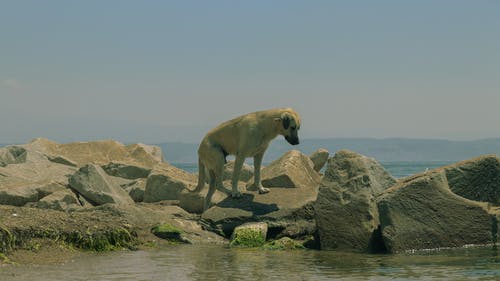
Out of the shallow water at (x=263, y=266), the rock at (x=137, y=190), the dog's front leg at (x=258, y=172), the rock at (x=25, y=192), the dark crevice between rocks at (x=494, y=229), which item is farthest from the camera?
the rock at (x=137, y=190)

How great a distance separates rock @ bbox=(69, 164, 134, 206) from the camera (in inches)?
693

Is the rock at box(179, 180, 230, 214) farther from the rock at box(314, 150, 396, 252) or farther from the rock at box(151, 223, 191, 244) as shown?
A: the rock at box(314, 150, 396, 252)

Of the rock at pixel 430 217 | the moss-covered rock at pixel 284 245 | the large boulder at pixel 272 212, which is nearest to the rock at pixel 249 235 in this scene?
the moss-covered rock at pixel 284 245

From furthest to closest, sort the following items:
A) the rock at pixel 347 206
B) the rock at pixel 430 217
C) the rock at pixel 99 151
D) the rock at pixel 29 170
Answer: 1. the rock at pixel 99 151
2. the rock at pixel 29 170
3. the rock at pixel 347 206
4. the rock at pixel 430 217

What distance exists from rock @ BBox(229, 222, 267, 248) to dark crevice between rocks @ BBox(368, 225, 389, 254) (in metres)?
2.22

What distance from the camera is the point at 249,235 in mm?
15156

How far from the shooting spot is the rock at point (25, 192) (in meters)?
17.3

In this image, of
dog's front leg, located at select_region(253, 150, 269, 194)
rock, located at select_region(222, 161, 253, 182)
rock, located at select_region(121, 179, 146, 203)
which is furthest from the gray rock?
dog's front leg, located at select_region(253, 150, 269, 194)

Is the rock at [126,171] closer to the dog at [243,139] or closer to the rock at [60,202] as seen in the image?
the rock at [60,202]

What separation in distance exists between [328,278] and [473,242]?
4681mm

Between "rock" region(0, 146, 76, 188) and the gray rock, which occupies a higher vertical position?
"rock" region(0, 146, 76, 188)

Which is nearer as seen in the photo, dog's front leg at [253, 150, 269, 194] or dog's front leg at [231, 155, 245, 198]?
dog's front leg at [231, 155, 245, 198]

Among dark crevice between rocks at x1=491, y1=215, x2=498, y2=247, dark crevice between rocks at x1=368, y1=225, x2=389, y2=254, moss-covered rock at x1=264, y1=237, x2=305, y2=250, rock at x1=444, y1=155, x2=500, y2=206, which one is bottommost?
moss-covered rock at x1=264, y1=237, x2=305, y2=250

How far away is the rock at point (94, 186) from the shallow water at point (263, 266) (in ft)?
12.4
